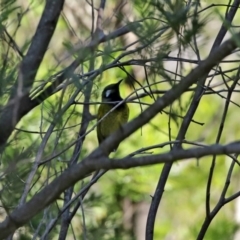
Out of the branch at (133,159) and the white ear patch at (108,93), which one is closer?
the branch at (133,159)

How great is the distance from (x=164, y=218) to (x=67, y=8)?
2.33m

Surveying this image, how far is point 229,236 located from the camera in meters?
3.98

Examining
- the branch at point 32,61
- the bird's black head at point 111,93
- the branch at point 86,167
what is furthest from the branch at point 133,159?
the bird's black head at point 111,93

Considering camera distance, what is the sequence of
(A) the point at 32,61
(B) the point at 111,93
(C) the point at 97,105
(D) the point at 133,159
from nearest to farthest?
1. (D) the point at 133,159
2. (A) the point at 32,61
3. (C) the point at 97,105
4. (B) the point at 111,93

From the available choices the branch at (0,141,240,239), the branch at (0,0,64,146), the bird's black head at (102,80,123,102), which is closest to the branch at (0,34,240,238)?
the branch at (0,141,240,239)

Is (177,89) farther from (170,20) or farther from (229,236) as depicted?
(229,236)

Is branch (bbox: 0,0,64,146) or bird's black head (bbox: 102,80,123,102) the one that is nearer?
branch (bbox: 0,0,64,146)

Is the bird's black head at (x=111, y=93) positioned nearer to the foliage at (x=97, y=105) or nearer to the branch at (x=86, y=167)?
the foliage at (x=97, y=105)

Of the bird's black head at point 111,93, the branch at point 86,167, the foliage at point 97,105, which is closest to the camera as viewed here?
the branch at point 86,167

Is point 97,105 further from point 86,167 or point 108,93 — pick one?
point 86,167

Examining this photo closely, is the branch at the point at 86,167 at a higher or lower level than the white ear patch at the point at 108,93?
lower

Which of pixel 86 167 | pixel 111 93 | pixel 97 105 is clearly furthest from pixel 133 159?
pixel 111 93

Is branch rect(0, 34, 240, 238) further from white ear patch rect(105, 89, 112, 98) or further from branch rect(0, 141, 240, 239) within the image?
white ear patch rect(105, 89, 112, 98)

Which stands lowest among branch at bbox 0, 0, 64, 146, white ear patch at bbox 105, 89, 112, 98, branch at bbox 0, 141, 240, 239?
branch at bbox 0, 141, 240, 239
